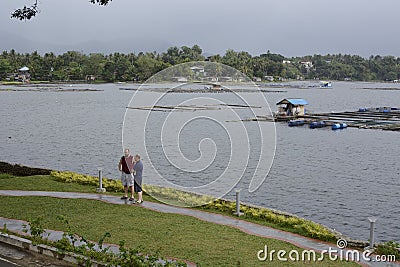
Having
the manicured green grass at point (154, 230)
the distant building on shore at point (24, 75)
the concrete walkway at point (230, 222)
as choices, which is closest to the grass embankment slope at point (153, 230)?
the manicured green grass at point (154, 230)

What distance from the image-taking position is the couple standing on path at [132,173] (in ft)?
48.3

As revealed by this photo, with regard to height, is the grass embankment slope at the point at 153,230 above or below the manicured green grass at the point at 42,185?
above

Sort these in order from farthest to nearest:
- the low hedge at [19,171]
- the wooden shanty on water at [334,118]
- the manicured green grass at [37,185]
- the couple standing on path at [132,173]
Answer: the wooden shanty on water at [334,118] < the low hedge at [19,171] < the manicured green grass at [37,185] < the couple standing on path at [132,173]

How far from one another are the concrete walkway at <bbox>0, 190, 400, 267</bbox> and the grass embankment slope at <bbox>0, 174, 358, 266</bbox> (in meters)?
0.43

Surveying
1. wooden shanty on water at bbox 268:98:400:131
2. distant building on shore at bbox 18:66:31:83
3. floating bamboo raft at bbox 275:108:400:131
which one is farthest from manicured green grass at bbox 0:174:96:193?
distant building on shore at bbox 18:66:31:83

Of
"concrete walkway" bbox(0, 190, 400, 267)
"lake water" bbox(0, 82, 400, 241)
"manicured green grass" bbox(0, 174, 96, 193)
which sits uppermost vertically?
"concrete walkway" bbox(0, 190, 400, 267)

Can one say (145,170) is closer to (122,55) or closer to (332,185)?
(332,185)

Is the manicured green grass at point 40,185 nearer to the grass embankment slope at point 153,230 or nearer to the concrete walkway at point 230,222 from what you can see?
the concrete walkway at point 230,222

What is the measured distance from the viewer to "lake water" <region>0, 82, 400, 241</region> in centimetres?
2081

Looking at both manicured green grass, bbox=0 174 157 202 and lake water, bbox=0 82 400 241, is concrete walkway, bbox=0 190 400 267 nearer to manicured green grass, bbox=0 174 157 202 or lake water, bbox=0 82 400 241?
manicured green grass, bbox=0 174 157 202

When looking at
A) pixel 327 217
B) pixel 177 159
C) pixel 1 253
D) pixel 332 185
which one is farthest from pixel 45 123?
pixel 1 253

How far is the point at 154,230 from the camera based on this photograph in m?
12.0

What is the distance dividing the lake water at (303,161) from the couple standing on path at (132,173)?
7.23 meters

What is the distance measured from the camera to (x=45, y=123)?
190ft
